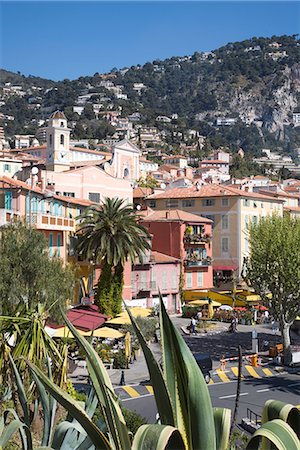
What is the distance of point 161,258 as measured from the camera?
42625 millimetres

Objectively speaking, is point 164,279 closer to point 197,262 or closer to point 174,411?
point 197,262

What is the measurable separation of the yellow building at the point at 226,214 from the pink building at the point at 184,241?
20.1 ft

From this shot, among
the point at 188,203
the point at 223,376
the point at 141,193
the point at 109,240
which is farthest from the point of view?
the point at 141,193

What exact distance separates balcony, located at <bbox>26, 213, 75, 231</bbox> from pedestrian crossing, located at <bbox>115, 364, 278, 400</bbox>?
29.3ft

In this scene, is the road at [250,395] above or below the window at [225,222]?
below

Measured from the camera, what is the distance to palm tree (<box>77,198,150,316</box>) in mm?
32094

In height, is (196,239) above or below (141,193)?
below

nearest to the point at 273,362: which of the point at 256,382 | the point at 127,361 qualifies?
the point at 256,382

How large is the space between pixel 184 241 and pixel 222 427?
138ft

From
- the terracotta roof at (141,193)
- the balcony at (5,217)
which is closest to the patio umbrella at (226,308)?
the balcony at (5,217)

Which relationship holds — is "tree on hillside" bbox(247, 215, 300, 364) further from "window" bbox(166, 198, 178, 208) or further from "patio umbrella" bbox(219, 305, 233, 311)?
"window" bbox(166, 198, 178, 208)

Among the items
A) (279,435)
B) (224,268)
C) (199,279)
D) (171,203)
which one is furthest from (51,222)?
(171,203)

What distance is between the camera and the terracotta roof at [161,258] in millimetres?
41625

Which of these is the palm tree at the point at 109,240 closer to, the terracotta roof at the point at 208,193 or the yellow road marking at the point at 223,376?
the yellow road marking at the point at 223,376
